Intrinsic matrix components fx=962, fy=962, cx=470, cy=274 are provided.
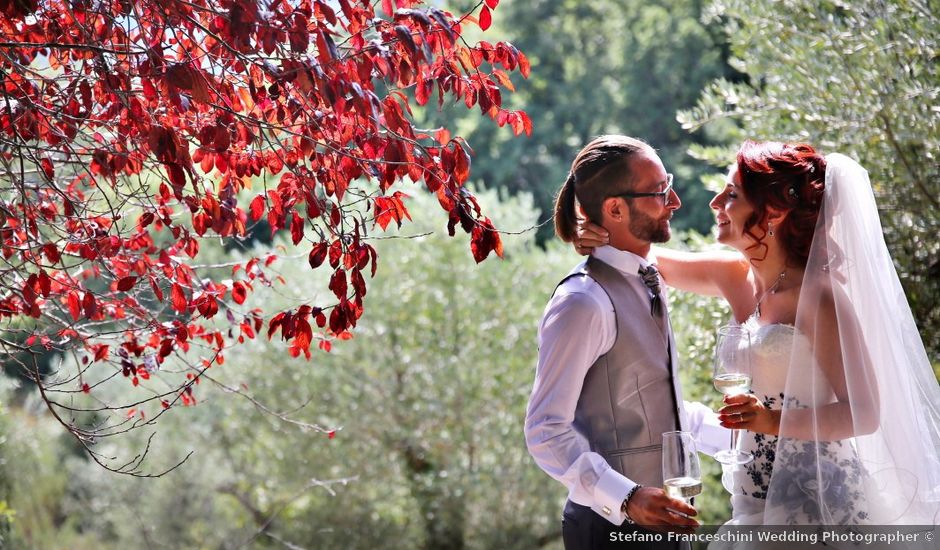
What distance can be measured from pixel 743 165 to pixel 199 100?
5.05 ft

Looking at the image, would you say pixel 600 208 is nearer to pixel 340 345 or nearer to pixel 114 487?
pixel 340 345

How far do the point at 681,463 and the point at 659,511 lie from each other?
167 millimetres

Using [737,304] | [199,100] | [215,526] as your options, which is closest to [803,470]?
[737,304]

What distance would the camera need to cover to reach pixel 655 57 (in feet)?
72.5

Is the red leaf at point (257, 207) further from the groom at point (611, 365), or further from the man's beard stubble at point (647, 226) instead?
the man's beard stubble at point (647, 226)

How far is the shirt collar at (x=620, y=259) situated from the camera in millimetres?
2820

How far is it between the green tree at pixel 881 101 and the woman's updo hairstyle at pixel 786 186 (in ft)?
6.01

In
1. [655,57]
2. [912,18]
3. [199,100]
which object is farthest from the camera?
[655,57]

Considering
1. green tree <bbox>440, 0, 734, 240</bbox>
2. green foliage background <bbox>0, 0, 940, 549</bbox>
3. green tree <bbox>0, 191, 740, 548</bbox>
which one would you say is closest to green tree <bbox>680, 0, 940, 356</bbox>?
green foliage background <bbox>0, 0, 940, 549</bbox>

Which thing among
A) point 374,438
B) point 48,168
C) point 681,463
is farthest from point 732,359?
point 374,438

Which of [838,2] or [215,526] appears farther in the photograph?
[215,526]

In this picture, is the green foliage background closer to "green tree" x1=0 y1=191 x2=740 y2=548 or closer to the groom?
"green tree" x1=0 y1=191 x2=740 y2=548

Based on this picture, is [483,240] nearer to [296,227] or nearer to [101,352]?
[296,227]

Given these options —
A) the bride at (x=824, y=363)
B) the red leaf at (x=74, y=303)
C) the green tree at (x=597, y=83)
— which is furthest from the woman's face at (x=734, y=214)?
the green tree at (x=597, y=83)
